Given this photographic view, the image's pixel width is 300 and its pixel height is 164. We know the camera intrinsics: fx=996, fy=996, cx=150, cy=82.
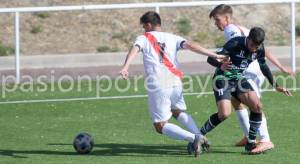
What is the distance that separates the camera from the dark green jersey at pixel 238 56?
11.1 meters

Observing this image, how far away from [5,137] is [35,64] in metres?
10.4

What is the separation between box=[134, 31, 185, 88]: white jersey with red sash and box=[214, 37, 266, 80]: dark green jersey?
536 millimetres

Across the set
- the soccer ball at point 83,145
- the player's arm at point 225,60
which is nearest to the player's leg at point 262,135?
the player's arm at point 225,60

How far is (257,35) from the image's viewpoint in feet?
35.3

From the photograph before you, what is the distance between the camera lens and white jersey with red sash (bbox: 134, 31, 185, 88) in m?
11.3

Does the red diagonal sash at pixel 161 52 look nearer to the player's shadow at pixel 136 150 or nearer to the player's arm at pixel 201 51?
the player's arm at pixel 201 51

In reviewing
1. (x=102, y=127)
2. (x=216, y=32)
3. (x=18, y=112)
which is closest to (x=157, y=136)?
(x=102, y=127)

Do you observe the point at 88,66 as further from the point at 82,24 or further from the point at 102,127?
the point at 102,127

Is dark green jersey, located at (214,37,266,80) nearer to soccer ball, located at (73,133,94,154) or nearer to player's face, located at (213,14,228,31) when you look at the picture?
player's face, located at (213,14,228,31)

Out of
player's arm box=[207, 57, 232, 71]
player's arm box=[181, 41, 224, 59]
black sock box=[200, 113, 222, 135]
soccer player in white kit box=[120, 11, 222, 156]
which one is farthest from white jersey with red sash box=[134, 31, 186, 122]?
black sock box=[200, 113, 222, 135]

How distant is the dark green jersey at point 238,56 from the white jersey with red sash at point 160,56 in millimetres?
536

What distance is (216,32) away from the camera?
2691cm

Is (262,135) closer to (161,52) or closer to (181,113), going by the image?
(181,113)

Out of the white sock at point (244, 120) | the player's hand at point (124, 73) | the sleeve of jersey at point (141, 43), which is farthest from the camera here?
the white sock at point (244, 120)
